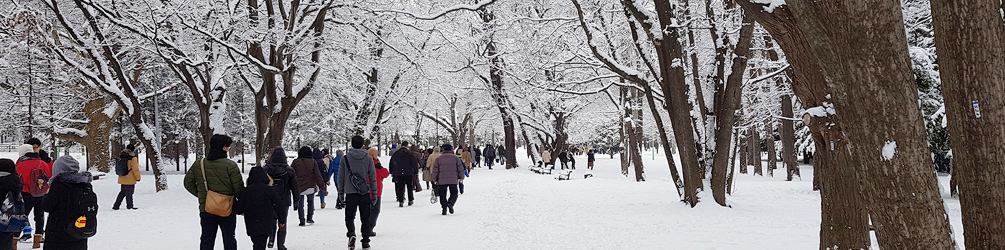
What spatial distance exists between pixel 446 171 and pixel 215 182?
21.1ft

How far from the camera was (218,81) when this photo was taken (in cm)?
1762

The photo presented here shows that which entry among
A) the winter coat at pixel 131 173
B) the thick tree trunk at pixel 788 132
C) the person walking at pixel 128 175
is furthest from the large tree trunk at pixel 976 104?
the thick tree trunk at pixel 788 132

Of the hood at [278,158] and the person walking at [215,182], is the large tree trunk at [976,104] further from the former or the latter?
the hood at [278,158]

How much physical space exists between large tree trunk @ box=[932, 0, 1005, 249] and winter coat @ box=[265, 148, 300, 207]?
6.75 meters

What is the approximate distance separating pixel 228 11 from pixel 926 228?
1424cm

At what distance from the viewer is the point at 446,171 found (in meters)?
12.7

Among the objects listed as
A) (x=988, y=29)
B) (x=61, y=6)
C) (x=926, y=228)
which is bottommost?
(x=926, y=228)

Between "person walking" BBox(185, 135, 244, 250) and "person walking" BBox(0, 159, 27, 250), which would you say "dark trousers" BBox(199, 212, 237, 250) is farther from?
"person walking" BBox(0, 159, 27, 250)

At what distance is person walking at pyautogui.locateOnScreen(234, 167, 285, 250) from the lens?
6828mm

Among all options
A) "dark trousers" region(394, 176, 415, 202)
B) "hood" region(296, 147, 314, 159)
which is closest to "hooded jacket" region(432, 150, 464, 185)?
"dark trousers" region(394, 176, 415, 202)

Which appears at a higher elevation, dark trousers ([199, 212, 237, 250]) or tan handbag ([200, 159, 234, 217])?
tan handbag ([200, 159, 234, 217])

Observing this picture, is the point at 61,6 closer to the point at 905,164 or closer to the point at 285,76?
the point at 285,76

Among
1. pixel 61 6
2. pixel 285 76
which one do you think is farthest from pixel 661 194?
pixel 61 6

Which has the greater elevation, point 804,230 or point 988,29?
point 988,29
